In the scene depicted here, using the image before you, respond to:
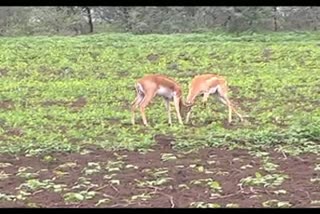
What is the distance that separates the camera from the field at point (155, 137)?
482 cm

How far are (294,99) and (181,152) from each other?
4167 mm

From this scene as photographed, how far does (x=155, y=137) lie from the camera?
293 inches

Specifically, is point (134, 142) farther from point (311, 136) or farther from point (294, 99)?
point (294, 99)

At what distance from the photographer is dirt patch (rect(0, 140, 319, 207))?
180 inches

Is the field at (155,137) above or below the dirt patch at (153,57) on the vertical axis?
below

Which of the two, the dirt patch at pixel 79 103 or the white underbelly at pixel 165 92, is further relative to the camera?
the dirt patch at pixel 79 103

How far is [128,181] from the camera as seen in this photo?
17.2 feet

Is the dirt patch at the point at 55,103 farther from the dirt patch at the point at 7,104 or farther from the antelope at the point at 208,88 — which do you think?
the antelope at the point at 208,88

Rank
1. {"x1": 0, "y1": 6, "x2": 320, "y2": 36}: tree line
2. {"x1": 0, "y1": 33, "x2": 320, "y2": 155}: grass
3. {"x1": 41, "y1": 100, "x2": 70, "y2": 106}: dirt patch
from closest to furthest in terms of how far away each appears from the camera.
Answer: {"x1": 0, "y1": 33, "x2": 320, "y2": 155}: grass
{"x1": 41, "y1": 100, "x2": 70, "y2": 106}: dirt patch
{"x1": 0, "y1": 6, "x2": 320, "y2": 36}: tree line

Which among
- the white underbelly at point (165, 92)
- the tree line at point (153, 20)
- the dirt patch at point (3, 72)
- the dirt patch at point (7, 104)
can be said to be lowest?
the dirt patch at point (7, 104)

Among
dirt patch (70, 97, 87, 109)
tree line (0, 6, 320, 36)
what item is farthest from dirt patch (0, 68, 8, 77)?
tree line (0, 6, 320, 36)

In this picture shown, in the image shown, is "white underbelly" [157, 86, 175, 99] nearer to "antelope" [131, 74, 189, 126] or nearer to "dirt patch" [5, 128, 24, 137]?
"antelope" [131, 74, 189, 126]

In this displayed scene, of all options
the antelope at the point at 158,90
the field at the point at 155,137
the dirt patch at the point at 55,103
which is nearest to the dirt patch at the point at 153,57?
the field at the point at 155,137
